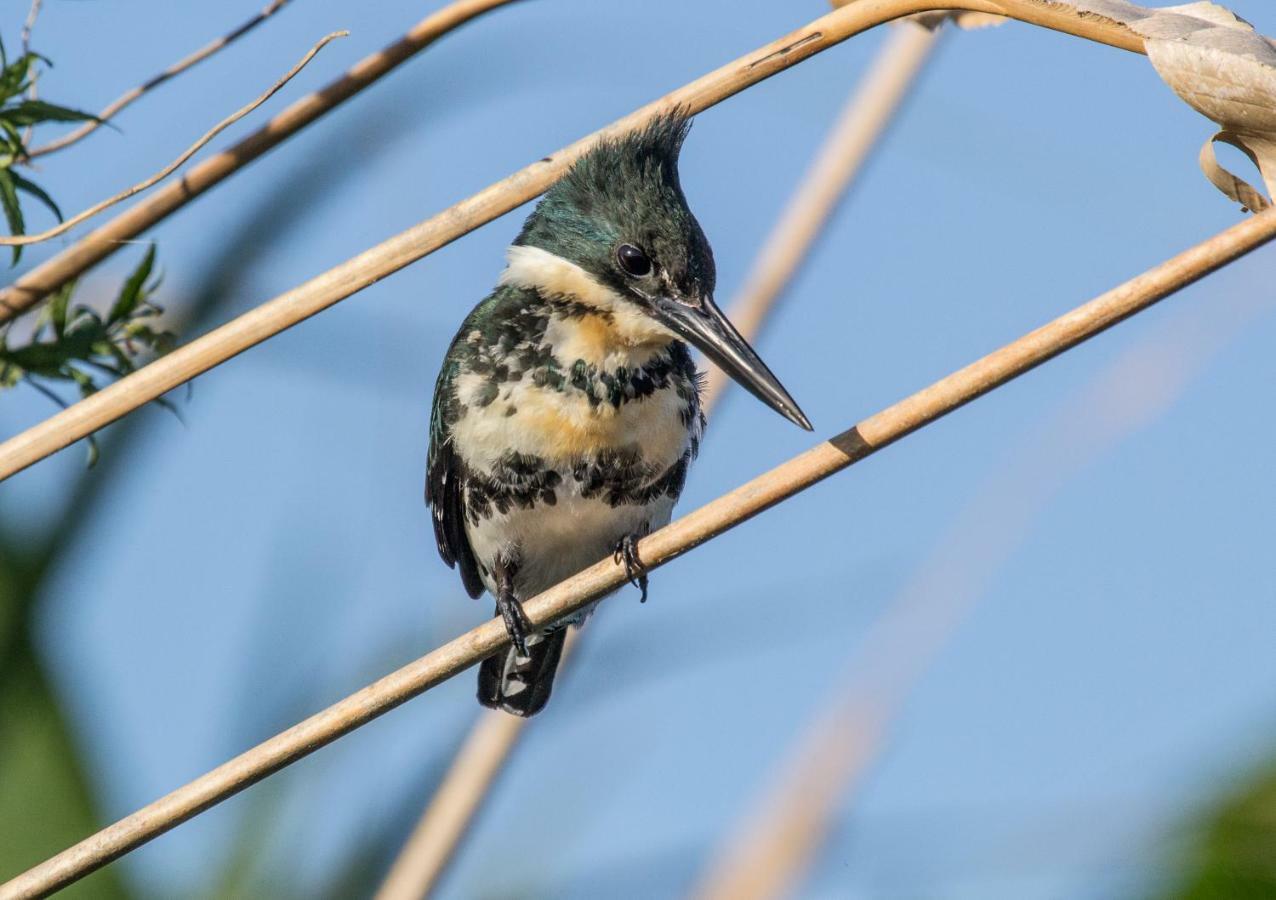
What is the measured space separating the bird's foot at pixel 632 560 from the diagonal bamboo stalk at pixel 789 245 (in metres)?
0.34

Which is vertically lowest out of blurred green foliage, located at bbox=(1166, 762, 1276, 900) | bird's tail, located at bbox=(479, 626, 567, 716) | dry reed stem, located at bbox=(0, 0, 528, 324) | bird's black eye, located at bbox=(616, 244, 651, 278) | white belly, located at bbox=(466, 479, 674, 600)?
bird's tail, located at bbox=(479, 626, 567, 716)

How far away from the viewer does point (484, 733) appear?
3051 millimetres

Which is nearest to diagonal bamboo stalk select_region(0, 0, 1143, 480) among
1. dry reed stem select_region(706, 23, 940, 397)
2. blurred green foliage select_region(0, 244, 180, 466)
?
blurred green foliage select_region(0, 244, 180, 466)

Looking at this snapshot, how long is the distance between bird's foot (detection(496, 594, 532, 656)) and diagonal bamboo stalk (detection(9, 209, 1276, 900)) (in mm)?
228

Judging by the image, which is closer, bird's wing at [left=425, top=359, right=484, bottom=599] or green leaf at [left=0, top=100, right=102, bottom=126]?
green leaf at [left=0, top=100, right=102, bottom=126]

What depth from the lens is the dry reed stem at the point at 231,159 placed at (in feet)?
7.73

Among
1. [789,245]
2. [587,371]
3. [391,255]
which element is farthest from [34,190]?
[789,245]

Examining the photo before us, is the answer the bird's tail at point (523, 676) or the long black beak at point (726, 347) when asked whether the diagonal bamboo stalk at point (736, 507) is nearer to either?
the long black beak at point (726, 347)

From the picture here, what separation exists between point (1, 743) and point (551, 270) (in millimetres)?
1419

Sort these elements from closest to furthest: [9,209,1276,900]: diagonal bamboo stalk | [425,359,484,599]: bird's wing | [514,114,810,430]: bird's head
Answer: [9,209,1276,900]: diagonal bamboo stalk → [514,114,810,430]: bird's head → [425,359,484,599]: bird's wing

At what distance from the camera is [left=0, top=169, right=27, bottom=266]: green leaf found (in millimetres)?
2215

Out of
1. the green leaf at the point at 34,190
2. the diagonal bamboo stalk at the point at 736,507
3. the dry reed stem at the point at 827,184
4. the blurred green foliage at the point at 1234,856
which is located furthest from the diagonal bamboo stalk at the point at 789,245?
the blurred green foliage at the point at 1234,856

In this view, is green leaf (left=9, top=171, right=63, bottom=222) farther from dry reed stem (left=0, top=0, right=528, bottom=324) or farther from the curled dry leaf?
the curled dry leaf

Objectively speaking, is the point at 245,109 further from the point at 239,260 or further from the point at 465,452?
the point at 465,452
